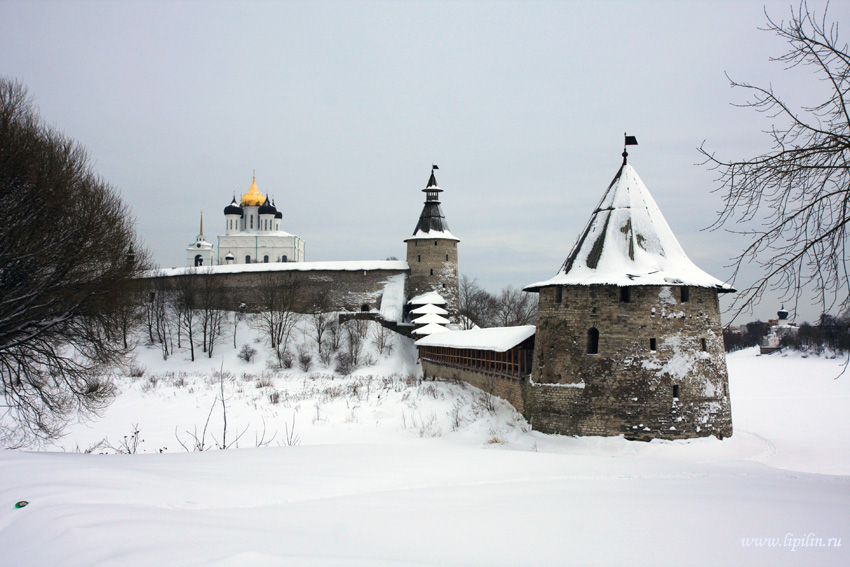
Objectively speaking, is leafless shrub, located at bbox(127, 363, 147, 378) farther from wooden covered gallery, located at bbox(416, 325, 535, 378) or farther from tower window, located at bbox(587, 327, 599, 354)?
tower window, located at bbox(587, 327, 599, 354)

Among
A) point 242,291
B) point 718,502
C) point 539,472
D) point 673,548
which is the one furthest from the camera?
point 242,291

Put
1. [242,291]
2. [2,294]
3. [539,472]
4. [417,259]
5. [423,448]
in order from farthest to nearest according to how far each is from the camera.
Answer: [242,291]
[417,259]
[2,294]
[423,448]
[539,472]

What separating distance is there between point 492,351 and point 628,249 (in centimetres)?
582

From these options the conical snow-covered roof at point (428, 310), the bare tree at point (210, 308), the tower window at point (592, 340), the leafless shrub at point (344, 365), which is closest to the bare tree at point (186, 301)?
the bare tree at point (210, 308)

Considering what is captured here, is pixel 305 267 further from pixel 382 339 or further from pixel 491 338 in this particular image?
pixel 491 338

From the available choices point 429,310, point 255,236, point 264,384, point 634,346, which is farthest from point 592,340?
point 255,236

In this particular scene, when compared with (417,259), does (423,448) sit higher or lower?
lower

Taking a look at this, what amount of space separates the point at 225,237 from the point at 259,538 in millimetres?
51865

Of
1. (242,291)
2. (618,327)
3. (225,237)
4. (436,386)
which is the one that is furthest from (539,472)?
(225,237)

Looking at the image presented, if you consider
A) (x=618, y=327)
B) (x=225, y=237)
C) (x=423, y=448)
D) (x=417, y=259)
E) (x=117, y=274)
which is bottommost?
(x=423, y=448)

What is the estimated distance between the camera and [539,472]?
5.03 meters

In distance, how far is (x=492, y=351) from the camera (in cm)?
1758

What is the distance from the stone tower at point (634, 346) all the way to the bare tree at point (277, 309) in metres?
20.1

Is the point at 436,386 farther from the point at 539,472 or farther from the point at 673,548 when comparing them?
the point at 673,548
